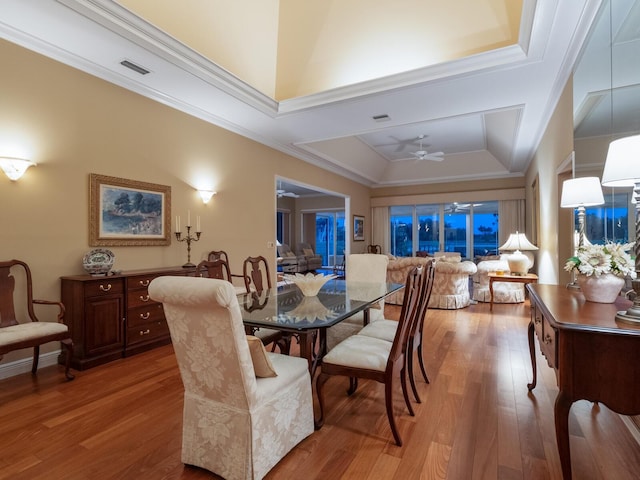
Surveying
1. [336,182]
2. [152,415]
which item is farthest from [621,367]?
[336,182]

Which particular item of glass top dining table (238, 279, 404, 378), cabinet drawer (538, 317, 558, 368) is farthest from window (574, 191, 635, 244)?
glass top dining table (238, 279, 404, 378)

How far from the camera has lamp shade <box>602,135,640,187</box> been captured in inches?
57.5

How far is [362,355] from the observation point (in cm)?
210

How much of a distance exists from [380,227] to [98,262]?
8199mm

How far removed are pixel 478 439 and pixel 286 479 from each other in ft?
3.77

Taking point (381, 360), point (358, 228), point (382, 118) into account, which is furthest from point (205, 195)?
point (358, 228)

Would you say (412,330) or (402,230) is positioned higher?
(402,230)

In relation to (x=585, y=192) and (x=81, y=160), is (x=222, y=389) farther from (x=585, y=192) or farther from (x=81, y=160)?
(x=81, y=160)

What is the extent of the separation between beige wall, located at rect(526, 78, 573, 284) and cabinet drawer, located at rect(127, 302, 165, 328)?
4255 millimetres

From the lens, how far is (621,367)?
1.41m

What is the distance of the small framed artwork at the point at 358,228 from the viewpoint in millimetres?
9477

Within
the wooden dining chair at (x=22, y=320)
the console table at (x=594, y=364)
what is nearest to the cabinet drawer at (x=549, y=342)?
the console table at (x=594, y=364)

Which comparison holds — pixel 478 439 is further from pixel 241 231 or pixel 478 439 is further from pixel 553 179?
pixel 241 231

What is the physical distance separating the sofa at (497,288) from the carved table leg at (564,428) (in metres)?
4.88
